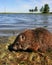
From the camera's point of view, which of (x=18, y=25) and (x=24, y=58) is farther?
(x=18, y=25)

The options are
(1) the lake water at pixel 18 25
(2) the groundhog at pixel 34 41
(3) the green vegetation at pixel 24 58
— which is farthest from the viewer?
(1) the lake water at pixel 18 25

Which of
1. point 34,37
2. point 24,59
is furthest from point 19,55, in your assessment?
point 34,37

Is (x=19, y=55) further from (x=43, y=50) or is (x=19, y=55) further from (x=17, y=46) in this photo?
(x=43, y=50)

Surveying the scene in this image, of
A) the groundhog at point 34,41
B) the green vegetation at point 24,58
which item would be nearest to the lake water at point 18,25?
the groundhog at point 34,41

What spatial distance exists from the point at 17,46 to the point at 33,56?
0.68 metres

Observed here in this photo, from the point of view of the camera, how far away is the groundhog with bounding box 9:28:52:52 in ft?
21.9

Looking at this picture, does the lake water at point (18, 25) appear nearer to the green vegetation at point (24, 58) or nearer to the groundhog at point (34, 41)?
the groundhog at point (34, 41)

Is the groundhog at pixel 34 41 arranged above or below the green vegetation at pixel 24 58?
above

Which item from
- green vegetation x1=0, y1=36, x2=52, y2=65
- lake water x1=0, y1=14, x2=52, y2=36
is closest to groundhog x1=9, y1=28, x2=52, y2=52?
green vegetation x1=0, y1=36, x2=52, y2=65

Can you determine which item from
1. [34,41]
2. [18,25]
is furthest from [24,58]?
[18,25]

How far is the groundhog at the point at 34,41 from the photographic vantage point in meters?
6.68

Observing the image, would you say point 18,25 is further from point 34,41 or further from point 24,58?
point 24,58

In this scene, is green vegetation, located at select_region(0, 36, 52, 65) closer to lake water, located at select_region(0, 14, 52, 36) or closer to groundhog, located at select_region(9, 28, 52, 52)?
groundhog, located at select_region(9, 28, 52, 52)

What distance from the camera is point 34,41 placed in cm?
672
